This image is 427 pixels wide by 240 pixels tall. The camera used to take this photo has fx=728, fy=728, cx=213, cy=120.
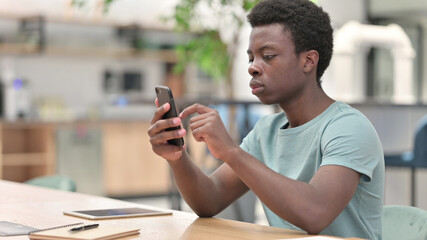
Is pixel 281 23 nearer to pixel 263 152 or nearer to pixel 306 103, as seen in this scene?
pixel 306 103

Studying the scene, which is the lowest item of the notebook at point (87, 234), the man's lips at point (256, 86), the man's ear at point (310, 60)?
the notebook at point (87, 234)

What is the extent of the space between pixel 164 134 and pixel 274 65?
31 cm

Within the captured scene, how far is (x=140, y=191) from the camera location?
26.8 feet

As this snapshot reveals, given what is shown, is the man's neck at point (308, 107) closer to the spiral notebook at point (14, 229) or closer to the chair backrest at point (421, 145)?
the spiral notebook at point (14, 229)

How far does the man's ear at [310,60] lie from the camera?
1.78m

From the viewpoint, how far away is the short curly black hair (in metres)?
1.76

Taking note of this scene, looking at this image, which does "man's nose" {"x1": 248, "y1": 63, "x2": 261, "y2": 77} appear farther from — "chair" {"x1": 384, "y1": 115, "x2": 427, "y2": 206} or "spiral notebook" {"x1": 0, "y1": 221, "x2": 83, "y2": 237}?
"chair" {"x1": 384, "y1": 115, "x2": 427, "y2": 206}

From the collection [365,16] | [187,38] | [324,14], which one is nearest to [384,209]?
[324,14]

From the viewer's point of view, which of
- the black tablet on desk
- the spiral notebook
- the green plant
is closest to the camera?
the spiral notebook

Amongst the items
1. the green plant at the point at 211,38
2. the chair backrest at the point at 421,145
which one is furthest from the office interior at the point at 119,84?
the chair backrest at the point at 421,145

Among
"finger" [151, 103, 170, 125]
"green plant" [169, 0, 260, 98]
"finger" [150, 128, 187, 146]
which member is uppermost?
"green plant" [169, 0, 260, 98]

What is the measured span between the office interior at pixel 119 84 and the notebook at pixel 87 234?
3.96 m

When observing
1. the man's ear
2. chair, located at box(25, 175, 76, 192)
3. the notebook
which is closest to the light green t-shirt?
the man's ear

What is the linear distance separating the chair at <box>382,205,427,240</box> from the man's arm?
228 millimetres
